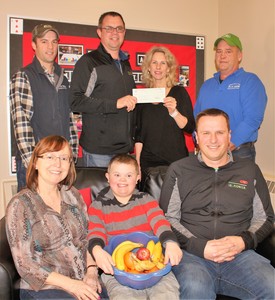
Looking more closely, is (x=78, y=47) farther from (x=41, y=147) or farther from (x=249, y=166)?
(x=249, y=166)

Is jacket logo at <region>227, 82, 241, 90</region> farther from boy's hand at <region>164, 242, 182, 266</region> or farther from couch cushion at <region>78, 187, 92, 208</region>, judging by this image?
boy's hand at <region>164, 242, 182, 266</region>

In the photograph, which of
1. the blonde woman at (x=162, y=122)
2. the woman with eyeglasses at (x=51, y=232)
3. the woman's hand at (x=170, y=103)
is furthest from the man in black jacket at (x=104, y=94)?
the woman with eyeglasses at (x=51, y=232)

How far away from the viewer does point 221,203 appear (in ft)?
6.62

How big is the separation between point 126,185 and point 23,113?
1.06m

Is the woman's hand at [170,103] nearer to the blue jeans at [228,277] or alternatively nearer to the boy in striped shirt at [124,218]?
the boy in striped shirt at [124,218]

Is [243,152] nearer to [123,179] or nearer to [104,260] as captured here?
[123,179]

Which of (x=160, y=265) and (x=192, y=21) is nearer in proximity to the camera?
(x=160, y=265)

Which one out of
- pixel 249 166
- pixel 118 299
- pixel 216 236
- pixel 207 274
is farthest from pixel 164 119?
pixel 118 299

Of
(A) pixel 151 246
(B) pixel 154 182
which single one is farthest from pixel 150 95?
(A) pixel 151 246

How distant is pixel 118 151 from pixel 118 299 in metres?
1.38

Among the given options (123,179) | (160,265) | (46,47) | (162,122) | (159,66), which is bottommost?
(160,265)

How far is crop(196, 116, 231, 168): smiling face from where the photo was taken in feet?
6.75

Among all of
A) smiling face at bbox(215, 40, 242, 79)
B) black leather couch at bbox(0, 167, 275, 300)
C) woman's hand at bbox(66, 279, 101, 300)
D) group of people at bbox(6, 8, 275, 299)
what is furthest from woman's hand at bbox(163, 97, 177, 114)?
woman's hand at bbox(66, 279, 101, 300)

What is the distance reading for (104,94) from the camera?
2797mm
